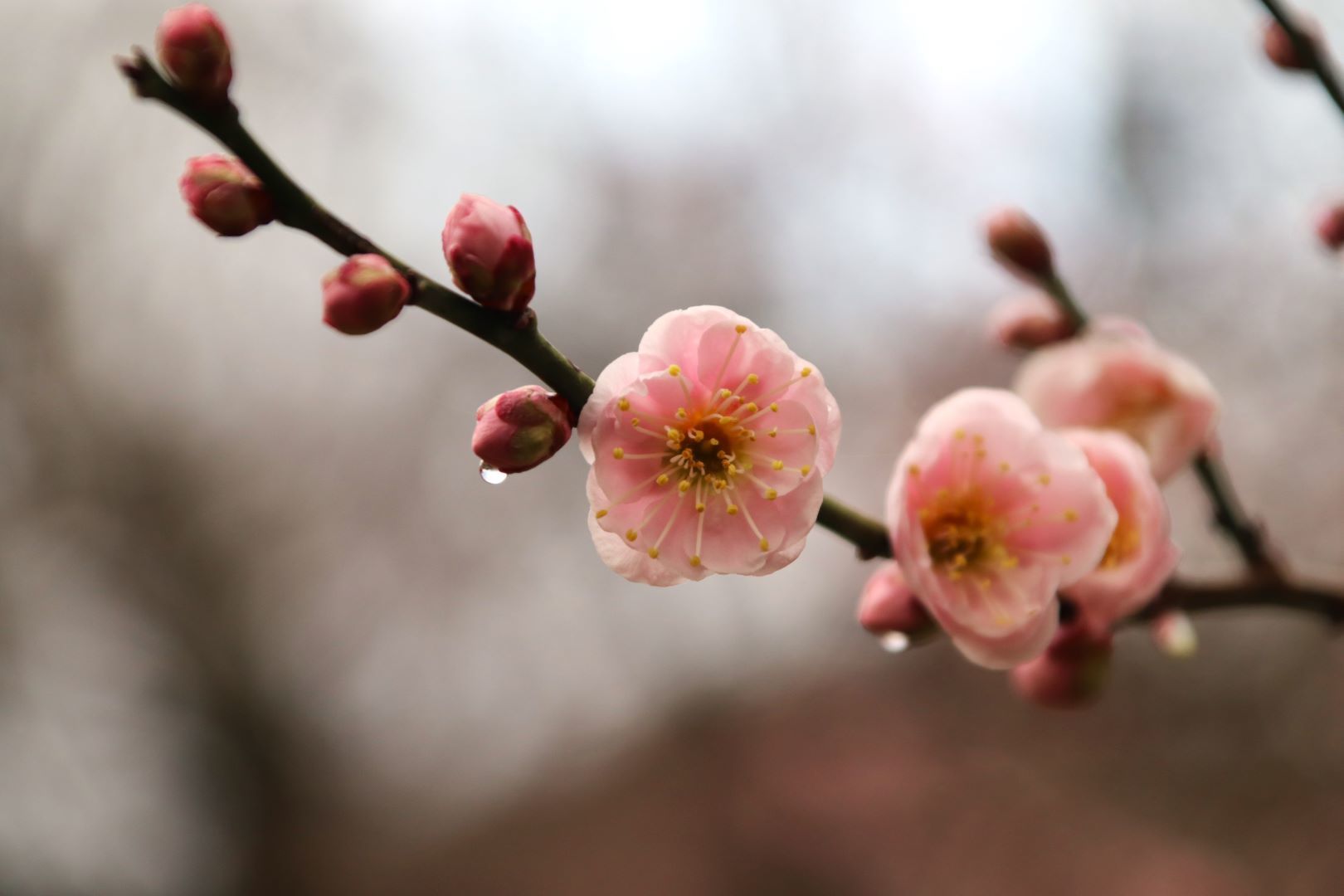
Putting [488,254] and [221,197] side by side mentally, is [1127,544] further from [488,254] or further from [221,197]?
[221,197]

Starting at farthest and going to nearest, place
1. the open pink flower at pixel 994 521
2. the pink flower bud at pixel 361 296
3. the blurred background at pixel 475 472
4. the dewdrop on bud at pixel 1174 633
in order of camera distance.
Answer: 1. the blurred background at pixel 475 472
2. the dewdrop on bud at pixel 1174 633
3. the open pink flower at pixel 994 521
4. the pink flower bud at pixel 361 296

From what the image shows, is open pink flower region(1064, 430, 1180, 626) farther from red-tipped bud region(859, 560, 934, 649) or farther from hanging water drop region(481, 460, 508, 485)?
hanging water drop region(481, 460, 508, 485)

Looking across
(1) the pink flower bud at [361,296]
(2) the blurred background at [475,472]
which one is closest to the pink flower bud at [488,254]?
(1) the pink flower bud at [361,296]

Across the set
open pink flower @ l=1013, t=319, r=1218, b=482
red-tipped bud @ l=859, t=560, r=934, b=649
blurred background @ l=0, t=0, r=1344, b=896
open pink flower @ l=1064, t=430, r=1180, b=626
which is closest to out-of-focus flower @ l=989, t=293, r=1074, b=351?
open pink flower @ l=1013, t=319, r=1218, b=482

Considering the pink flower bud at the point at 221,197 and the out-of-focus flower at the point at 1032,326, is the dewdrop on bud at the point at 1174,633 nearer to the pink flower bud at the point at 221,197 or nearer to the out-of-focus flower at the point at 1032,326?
the out-of-focus flower at the point at 1032,326

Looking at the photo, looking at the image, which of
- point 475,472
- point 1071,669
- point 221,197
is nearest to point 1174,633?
point 1071,669

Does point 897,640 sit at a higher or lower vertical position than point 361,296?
lower
